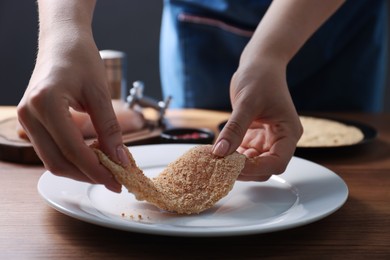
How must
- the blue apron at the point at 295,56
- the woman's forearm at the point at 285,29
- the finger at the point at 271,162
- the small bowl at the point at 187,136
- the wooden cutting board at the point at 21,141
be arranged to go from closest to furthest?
the finger at the point at 271,162, the woman's forearm at the point at 285,29, the wooden cutting board at the point at 21,141, the small bowl at the point at 187,136, the blue apron at the point at 295,56

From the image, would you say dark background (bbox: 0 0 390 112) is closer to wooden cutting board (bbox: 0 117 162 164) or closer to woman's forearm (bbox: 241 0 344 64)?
wooden cutting board (bbox: 0 117 162 164)

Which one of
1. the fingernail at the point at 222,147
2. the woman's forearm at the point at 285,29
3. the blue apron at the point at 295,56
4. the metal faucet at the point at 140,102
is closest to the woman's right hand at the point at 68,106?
the fingernail at the point at 222,147

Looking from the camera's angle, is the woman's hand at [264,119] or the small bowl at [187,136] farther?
the small bowl at [187,136]

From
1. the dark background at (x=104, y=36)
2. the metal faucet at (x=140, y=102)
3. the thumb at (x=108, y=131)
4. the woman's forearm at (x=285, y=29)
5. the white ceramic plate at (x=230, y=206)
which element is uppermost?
the woman's forearm at (x=285, y=29)

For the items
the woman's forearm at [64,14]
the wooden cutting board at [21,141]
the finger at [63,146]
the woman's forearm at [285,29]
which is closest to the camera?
the finger at [63,146]

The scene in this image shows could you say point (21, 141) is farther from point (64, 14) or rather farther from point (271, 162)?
point (271, 162)

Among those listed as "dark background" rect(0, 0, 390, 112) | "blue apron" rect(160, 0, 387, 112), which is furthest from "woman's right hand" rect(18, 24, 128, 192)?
"dark background" rect(0, 0, 390, 112)

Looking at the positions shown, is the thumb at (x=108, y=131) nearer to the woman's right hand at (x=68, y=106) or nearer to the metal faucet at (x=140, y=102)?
the woman's right hand at (x=68, y=106)
